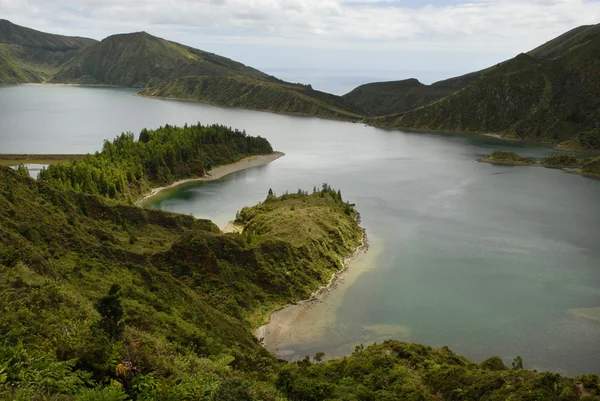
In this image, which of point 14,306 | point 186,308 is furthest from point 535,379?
point 14,306

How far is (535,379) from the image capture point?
29.4 m

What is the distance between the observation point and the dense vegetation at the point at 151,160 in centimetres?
8381

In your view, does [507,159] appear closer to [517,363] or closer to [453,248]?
[453,248]

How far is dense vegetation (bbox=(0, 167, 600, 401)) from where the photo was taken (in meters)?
18.7

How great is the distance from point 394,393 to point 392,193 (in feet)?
254

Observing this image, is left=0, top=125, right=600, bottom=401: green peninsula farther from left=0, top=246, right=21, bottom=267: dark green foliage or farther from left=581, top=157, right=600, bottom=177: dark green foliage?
left=581, top=157, right=600, bottom=177: dark green foliage

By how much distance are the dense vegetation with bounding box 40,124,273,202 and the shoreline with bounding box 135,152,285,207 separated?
1.29 m

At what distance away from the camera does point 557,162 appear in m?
143

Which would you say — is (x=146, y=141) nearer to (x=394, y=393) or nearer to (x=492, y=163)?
(x=492, y=163)

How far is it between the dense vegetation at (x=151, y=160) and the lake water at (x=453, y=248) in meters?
7.14

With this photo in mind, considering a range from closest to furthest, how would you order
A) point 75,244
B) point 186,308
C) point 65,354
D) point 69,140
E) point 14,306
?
1. point 65,354
2. point 14,306
3. point 186,308
4. point 75,244
5. point 69,140

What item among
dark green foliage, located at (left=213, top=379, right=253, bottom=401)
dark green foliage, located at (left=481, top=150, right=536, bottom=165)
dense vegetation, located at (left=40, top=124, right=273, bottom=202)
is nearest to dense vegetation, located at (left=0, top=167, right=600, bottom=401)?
dark green foliage, located at (left=213, top=379, right=253, bottom=401)

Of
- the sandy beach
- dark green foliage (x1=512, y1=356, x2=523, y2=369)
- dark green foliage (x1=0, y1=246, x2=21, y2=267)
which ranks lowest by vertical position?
the sandy beach

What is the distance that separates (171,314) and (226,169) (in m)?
93.1
